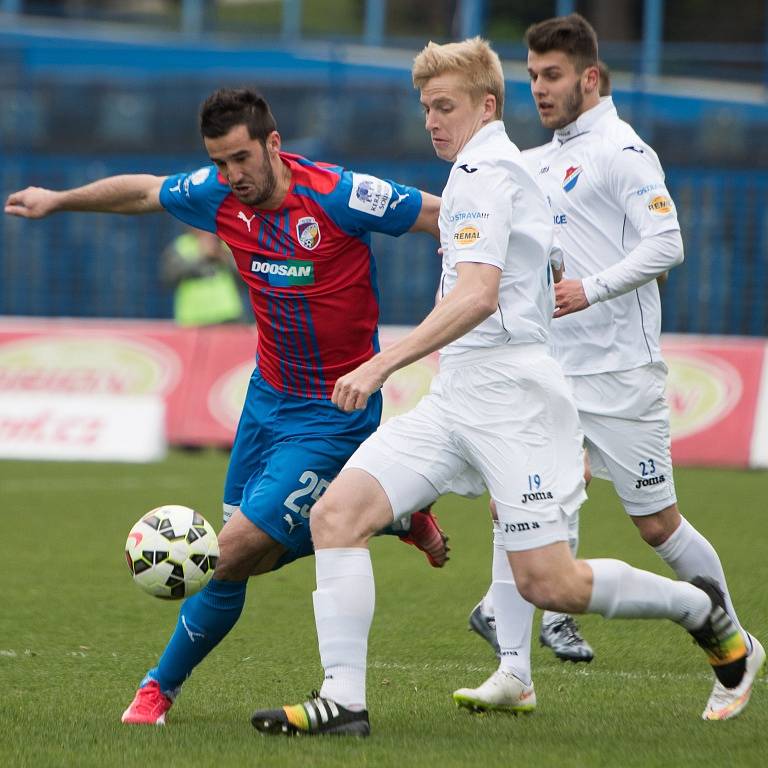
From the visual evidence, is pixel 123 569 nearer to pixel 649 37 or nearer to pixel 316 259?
pixel 316 259

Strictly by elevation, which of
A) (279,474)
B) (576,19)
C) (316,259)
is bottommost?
(279,474)

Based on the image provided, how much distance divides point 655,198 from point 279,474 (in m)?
1.93

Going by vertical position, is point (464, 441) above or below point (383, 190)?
below

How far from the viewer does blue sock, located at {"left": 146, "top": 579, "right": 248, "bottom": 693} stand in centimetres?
530

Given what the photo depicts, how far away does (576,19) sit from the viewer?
631cm

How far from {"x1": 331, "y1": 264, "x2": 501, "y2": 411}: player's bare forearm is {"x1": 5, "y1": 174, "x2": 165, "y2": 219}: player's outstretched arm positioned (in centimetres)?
160

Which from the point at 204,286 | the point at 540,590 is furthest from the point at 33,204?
the point at 204,286

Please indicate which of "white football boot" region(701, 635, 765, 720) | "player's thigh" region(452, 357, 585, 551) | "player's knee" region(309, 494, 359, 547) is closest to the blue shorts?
"player's knee" region(309, 494, 359, 547)

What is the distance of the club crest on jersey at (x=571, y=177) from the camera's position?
6258mm

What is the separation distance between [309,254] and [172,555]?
1.21 m

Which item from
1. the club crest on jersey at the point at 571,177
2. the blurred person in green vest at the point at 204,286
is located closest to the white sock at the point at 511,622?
the club crest on jersey at the point at 571,177

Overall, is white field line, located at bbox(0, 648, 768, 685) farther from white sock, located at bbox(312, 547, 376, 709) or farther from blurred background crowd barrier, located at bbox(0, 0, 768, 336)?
blurred background crowd barrier, located at bbox(0, 0, 768, 336)

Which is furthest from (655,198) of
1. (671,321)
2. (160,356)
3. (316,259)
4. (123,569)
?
(671,321)

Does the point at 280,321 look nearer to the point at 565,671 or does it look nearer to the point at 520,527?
the point at 520,527
